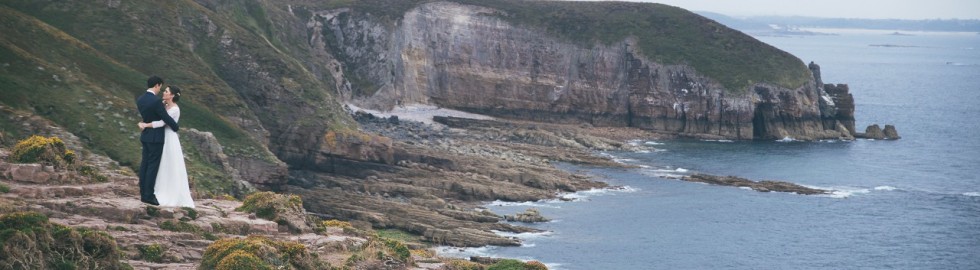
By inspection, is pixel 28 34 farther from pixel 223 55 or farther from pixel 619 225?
pixel 619 225

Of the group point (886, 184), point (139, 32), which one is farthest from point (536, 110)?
point (139, 32)

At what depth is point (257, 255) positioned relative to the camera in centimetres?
3547

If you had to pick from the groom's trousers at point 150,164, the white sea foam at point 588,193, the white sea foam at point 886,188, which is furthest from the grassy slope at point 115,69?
the white sea foam at point 886,188

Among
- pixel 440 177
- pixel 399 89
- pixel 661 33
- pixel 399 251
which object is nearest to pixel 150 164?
pixel 399 251

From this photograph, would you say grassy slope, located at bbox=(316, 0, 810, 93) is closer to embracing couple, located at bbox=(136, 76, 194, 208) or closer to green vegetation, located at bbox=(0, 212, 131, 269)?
embracing couple, located at bbox=(136, 76, 194, 208)

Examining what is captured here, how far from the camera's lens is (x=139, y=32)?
4341 inches

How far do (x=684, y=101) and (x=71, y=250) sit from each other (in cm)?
13272

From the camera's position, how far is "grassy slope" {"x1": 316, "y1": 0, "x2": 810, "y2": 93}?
164 m

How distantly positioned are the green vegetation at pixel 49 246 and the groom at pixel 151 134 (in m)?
3.16

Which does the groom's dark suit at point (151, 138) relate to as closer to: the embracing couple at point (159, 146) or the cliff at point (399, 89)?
the embracing couple at point (159, 146)

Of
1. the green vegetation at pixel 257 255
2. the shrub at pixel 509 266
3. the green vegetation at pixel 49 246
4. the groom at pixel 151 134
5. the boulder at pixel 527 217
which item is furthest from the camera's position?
the boulder at pixel 527 217

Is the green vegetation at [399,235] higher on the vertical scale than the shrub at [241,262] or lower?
lower

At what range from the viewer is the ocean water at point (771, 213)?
3361 inches

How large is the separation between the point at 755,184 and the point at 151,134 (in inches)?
3461
